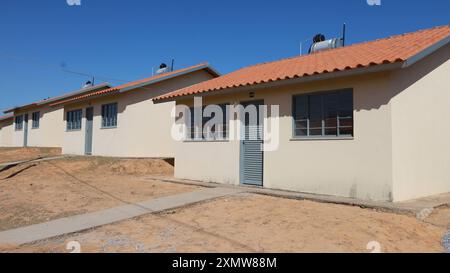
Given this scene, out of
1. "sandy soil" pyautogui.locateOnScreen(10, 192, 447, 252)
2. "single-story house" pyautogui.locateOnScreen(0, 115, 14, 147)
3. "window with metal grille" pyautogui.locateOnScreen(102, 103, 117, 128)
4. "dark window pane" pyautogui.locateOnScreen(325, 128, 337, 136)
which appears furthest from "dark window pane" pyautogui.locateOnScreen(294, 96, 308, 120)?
"single-story house" pyautogui.locateOnScreen(0, 115, 14, 147)

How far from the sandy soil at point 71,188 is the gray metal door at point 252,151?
5.73ft

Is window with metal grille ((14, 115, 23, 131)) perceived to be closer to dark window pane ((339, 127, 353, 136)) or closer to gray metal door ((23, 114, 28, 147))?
gray metal door ((23, 114, 28, 147))

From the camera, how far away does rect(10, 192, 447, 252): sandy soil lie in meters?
5.21

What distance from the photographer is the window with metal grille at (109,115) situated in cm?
1880

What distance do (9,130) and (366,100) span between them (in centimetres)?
3599

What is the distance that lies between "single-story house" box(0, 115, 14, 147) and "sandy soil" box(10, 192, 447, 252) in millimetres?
32182

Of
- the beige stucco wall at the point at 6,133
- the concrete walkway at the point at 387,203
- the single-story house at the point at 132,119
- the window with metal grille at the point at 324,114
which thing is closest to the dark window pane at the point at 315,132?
the window with metal grille at the point at 324,114

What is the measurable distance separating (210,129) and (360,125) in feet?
16.9

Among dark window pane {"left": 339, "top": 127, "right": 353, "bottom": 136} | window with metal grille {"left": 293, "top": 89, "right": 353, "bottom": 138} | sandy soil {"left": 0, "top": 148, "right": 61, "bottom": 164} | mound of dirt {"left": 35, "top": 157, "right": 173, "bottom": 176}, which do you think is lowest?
mound of dirt {"left": 35, "top": 157, "right": 173, "bottom": 176}

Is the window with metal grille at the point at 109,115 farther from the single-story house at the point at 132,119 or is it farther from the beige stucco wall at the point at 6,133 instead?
the beige stucco wall at the point at 6,133
